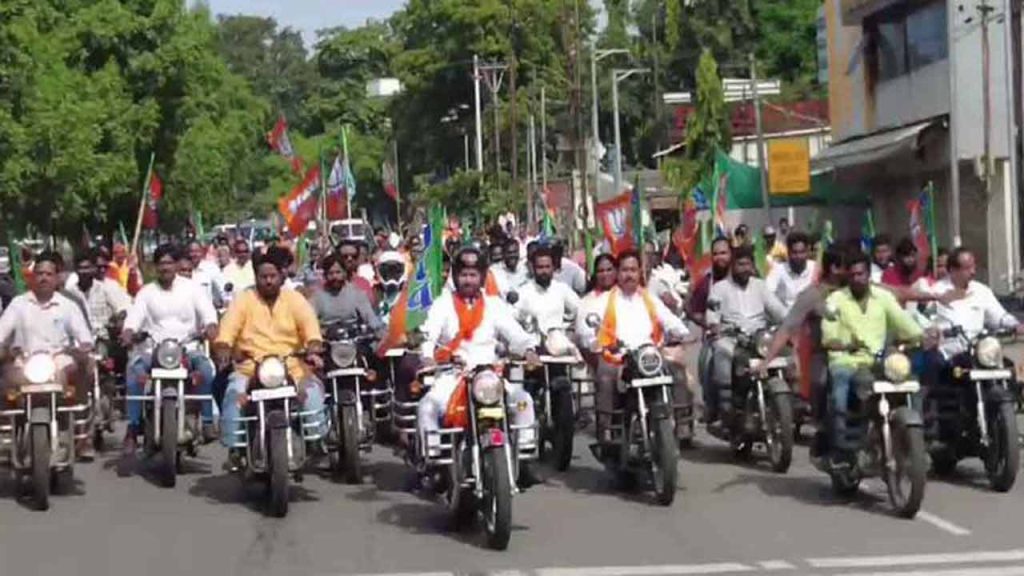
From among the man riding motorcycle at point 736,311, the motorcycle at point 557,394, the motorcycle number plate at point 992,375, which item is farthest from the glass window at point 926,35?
the motorcycle number plate at point 992,375

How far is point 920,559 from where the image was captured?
34.4ft

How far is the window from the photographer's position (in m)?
37.7

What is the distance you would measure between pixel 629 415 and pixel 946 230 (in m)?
27.0

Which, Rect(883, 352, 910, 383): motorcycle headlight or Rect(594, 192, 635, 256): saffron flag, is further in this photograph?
Rect(594, 192, 635, 256): saffron flag

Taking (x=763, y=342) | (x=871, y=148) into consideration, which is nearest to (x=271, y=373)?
(x=763, y=342)

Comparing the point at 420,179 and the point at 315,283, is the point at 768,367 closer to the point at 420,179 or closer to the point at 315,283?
the point at 315,283

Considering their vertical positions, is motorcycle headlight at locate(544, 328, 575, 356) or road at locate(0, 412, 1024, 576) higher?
motorcycle headlight at locate(544, 328, 575, 356)

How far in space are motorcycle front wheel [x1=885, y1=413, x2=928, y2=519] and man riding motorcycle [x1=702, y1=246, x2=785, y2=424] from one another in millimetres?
2946

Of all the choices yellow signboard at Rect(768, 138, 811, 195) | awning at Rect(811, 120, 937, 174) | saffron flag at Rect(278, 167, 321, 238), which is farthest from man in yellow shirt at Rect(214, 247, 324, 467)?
yellow signboard at Rect(768, 138, 811, 195)

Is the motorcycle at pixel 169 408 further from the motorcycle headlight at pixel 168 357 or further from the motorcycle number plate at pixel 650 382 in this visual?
the motorcycle number plate at pixel 650 382

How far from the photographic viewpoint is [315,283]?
1681 centimetres

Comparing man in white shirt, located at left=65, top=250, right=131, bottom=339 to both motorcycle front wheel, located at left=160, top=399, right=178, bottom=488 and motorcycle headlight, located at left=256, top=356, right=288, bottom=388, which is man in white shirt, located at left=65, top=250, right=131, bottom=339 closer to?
motorcycle front wheel, located at left=160, top=399, right=178, bottom=488

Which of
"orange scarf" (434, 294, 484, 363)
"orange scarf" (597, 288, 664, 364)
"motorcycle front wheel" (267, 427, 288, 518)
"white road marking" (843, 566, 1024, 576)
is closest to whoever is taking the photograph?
"white road marking" (843, 566, 1024, 576)

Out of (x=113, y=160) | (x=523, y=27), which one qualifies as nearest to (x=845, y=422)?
(x=113, y=160)
